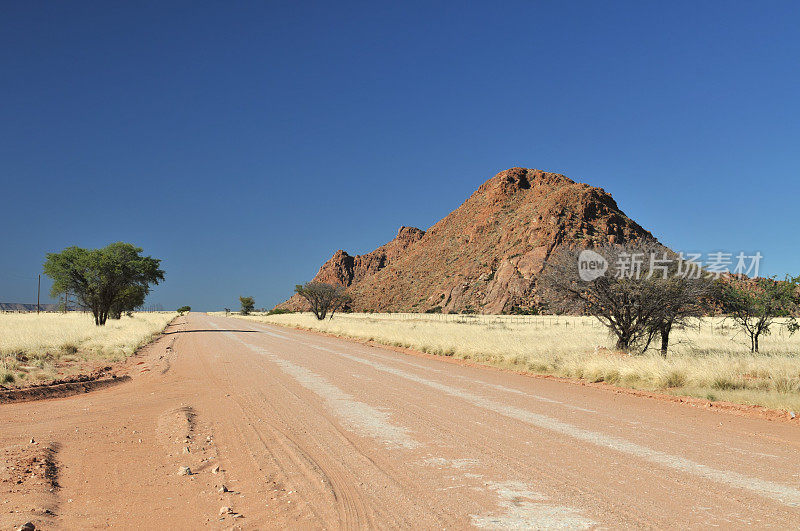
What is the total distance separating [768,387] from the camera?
10875mm

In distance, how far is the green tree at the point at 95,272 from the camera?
39.5 metres

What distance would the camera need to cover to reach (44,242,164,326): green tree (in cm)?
3947

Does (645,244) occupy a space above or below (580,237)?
below

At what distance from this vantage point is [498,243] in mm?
104312

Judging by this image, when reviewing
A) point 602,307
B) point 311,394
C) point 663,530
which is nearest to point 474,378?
point 311,394

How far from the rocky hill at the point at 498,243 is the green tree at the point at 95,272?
58.6 meters

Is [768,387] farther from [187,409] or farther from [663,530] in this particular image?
[187,409]

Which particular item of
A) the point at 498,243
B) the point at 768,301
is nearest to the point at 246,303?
the point at 498,243

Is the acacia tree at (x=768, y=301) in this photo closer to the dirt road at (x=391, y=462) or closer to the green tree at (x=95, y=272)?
the dirt road at (x=391, y=462)

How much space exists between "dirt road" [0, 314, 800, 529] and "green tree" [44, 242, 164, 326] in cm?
3382

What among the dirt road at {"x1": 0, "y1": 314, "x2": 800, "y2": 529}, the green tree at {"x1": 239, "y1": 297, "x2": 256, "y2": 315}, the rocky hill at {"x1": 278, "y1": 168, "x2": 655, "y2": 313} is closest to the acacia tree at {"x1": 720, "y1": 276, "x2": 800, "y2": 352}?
the dirt road at {"x1": 0, "y1": 314, "x2": 800, "y2": 529}

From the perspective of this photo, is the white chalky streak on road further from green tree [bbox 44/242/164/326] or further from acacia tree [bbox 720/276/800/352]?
green tree [bbox 44/242/164/326]

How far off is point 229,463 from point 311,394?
4.53m

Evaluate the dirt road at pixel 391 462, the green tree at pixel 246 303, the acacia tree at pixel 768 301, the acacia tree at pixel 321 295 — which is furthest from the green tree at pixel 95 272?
the green tree at pixel 246 303
